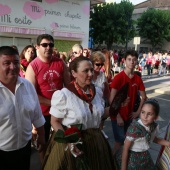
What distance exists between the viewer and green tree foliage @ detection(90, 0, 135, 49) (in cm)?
2900

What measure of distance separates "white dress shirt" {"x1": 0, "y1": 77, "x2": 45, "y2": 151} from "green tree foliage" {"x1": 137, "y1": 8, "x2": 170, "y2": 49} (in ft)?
122

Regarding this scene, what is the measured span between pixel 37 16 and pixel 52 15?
1.20m

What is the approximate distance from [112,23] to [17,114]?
93.6 feet

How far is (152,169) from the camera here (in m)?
2.52

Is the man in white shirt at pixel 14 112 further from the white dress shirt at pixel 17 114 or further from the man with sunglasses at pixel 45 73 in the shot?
the man with sunglasses at pixel 45 73

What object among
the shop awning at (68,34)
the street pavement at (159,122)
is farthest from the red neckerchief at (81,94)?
the shop awning at (68,34)

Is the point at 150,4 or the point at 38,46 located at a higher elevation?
the point at 150,4

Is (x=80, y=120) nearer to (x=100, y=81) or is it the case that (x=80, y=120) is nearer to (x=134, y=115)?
(x=134, y=115)

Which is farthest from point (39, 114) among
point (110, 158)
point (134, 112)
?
point (134, 112)

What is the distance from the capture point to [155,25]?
121ft

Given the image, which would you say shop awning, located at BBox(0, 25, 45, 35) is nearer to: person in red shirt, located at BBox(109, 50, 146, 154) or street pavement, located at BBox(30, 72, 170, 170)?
A: street pavement, located at BBox(30, 72, 170, 170)

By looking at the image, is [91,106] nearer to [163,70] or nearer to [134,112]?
[134,112]

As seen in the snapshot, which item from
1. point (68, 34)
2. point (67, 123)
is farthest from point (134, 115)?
point (68, 34)

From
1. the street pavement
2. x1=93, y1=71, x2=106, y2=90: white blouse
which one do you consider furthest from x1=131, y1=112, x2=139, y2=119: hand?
the street pavement
